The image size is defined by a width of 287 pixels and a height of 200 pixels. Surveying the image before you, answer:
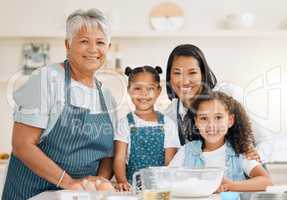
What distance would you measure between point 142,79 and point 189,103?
256 mm

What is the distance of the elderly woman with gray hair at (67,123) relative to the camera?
2.19 meters

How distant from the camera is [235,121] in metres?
2.43

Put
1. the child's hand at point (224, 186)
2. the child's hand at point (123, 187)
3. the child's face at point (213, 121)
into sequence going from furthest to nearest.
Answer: the child's face at point (213, 121) < the child's hand at point (123, 187) < the child's hand at point (224, 186)

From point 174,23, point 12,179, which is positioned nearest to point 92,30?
point 12,179

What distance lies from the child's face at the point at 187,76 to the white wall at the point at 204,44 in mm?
1681

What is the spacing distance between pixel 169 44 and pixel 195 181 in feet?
8.13

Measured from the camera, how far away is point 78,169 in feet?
7.43

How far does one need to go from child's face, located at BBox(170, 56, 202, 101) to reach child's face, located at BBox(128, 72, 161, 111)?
114mm

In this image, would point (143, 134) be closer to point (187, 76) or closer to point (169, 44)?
point (187, 76)

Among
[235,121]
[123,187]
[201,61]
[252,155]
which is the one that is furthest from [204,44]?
[123,187]

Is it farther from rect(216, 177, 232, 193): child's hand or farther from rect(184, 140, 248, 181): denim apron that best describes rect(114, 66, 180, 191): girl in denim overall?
rect(216, 177, 232, 193): child's hand

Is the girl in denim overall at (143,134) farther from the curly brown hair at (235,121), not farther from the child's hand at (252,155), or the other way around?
the child's hand at (252,155)

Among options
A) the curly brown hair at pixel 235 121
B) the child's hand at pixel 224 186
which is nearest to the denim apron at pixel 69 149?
the curly brown hair at pixel 235 121

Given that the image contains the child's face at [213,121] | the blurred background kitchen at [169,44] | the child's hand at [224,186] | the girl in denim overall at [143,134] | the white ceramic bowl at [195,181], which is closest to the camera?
the white ceramic bowl at [195,181]
